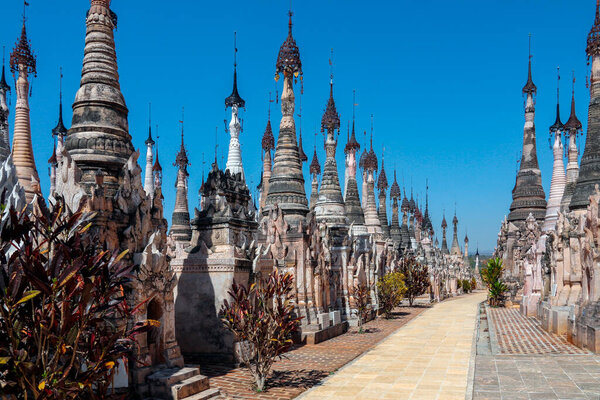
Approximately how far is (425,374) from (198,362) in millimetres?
5238

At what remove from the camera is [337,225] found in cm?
2502

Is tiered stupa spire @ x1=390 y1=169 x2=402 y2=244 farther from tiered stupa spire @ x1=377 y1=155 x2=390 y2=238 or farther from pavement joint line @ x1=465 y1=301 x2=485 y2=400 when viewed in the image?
pavement joint line @ x1=465 y1=301 x2=485 y2=400

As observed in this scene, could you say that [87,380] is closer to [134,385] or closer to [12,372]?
[12,372]

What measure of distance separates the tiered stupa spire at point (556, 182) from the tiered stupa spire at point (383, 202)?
11108 millimetres

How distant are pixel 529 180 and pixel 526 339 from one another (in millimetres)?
27733

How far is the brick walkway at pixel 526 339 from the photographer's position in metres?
14.4

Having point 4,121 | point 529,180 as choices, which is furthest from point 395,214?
point 4,121

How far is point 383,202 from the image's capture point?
149 ft

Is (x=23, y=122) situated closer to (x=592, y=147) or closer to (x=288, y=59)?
(x=288, y=59)

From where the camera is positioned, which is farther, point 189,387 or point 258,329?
point 258,329

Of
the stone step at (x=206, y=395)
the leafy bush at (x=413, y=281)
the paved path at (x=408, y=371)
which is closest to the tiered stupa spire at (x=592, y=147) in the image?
the paved path at (x=408, y=371)

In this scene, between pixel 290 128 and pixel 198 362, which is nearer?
pixel 198 362

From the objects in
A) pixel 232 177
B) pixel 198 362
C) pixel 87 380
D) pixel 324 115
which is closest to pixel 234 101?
pixel 324 115

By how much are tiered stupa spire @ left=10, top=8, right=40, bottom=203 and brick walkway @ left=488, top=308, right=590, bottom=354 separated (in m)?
13.6
